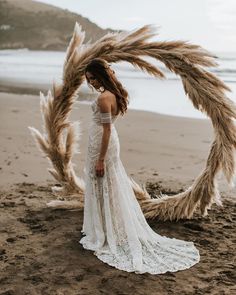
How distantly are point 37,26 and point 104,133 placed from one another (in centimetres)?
5765

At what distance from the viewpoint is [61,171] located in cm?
571

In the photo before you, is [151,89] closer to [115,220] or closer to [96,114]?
[96,114]

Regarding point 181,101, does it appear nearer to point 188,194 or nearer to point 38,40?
point 188,194

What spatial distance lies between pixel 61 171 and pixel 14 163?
1.89 metres

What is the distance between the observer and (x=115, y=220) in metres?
4.58

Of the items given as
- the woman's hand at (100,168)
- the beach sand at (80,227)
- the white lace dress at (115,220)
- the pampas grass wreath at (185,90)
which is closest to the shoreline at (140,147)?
the beach sand at (80,227)

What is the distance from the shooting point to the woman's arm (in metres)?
4.35

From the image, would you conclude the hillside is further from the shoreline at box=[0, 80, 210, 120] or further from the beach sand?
the beach sand

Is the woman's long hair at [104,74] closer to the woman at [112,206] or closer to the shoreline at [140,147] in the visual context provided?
the woman at [112,206]

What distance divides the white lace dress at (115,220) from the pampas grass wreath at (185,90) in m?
0.68

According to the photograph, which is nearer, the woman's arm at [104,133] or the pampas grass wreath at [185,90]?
the woman's arm at [104,133]

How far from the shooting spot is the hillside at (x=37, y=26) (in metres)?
50.4

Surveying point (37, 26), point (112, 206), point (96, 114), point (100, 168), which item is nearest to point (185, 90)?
point (96, 114)

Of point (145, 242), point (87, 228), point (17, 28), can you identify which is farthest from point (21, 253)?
point (17, 28)
